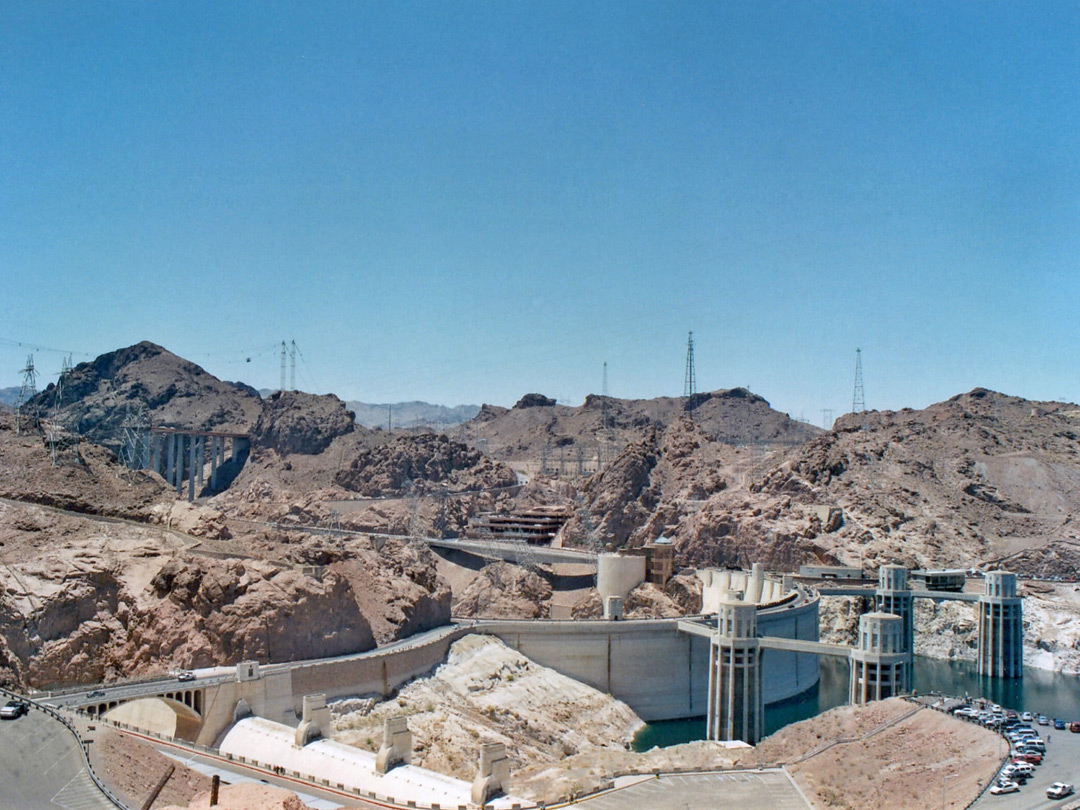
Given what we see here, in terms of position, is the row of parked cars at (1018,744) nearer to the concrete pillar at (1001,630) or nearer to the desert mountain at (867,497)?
the concrete pillar at (1001,630)

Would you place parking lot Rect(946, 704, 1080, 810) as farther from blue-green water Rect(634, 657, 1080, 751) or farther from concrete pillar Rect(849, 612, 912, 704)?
blue-green water Rect(634, 657, 1080, 751)

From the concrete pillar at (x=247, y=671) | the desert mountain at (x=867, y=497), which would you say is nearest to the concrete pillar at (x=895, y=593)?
the desert mountain at (x=867, y=497)

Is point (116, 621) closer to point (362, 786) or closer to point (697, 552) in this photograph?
point (362, 786)

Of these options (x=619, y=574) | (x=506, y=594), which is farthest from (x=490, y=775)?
(x=619, y=574)

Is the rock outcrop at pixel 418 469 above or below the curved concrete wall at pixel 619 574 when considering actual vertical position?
above

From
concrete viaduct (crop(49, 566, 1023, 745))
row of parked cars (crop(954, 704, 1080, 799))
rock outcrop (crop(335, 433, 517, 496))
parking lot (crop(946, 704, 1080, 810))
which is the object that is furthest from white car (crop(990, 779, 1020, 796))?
rock outcrop (crop(335, 433, 517, 496))

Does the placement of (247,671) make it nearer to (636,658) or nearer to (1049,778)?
(636,658)
